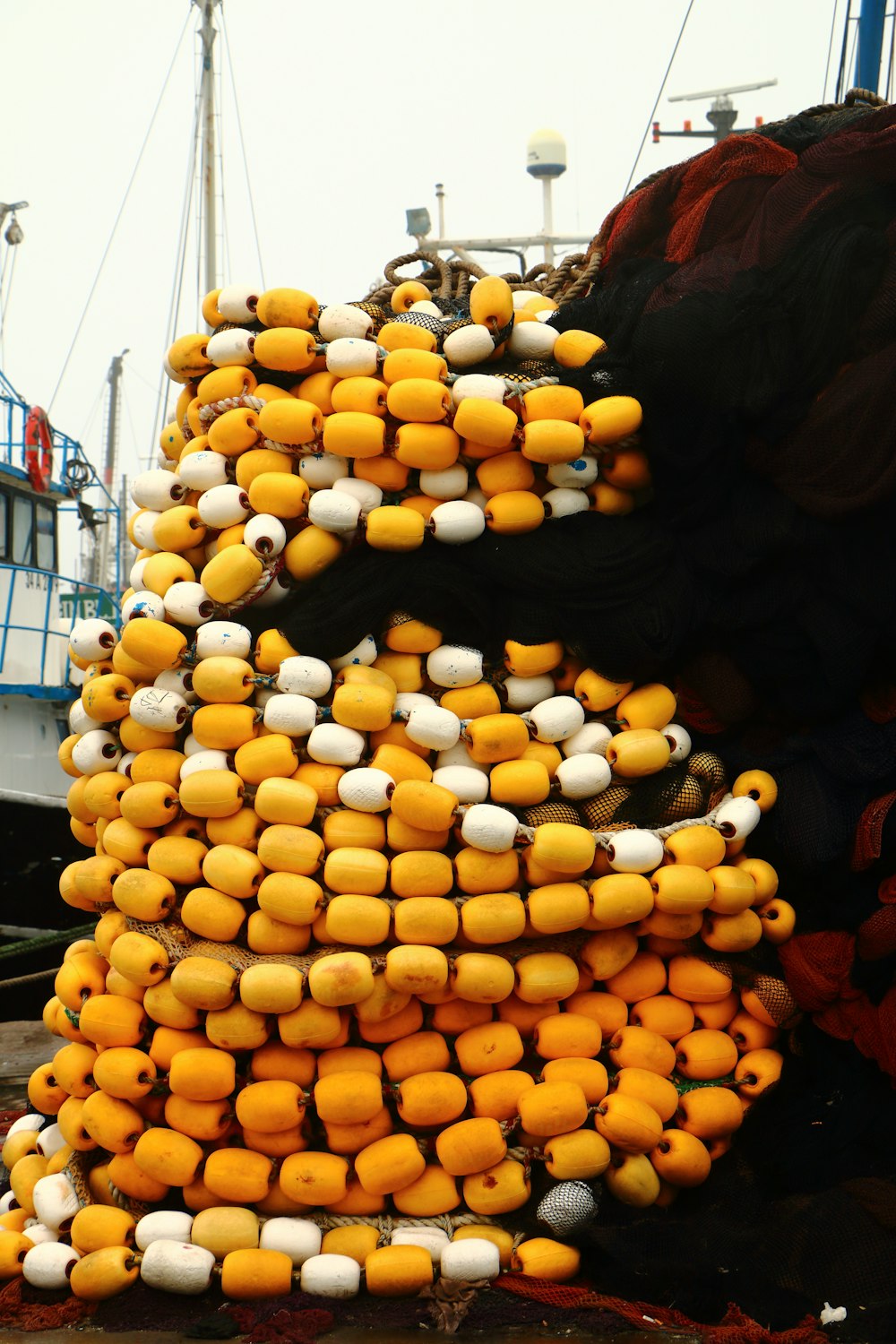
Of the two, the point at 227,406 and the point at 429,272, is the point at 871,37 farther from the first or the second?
the point at 227,406

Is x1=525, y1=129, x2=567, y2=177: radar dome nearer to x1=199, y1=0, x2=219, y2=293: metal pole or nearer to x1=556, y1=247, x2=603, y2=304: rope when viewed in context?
x1=199, y1=0, x2=219, y2=293: metal pole

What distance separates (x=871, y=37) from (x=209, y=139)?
8617 millimetres

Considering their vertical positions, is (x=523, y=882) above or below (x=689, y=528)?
below

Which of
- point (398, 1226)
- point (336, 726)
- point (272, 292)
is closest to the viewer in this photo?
point (398, 1226)

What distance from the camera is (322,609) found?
2893 mm

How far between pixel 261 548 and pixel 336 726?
1.71 feet

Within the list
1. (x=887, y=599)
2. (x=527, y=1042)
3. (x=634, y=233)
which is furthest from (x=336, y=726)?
(x=634, y=233)

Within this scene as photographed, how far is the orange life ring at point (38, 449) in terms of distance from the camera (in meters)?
10.2

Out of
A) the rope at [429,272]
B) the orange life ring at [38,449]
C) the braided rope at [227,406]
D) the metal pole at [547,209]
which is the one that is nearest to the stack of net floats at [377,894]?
the braided rope at [227,406]

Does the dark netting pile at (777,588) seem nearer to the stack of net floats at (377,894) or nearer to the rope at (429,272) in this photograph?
the stack of net floats at (377,894)

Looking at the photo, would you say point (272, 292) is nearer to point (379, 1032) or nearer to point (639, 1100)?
point (379, 1032)

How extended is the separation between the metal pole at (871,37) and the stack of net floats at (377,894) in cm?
596

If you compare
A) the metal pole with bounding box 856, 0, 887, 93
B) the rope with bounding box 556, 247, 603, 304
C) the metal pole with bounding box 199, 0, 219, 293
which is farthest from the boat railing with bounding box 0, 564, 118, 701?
the metal pole with bounding box 856, 0, 887, 93

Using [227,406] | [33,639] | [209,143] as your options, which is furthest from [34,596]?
[227,406]
